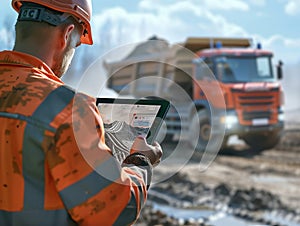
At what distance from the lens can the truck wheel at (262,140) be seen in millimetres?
12203

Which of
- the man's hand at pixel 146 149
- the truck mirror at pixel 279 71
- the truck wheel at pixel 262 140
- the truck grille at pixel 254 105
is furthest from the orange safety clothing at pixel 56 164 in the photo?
the truck wheel at pixel 262 140

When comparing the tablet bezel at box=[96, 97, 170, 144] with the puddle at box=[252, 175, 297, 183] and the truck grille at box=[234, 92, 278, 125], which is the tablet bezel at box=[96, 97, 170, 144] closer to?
the puddle at box=[252, 175, 297, 183]

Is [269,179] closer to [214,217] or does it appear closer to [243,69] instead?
[243,69]

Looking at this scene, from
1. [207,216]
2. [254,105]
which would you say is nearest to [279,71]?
[254,105]

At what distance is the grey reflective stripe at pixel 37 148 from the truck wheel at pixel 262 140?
11.2m

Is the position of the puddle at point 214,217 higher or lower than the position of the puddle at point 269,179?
higher

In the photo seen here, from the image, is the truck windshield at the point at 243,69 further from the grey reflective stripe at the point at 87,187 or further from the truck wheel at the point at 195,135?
the grey reflective stripe at the point at 87,187

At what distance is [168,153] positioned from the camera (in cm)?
187

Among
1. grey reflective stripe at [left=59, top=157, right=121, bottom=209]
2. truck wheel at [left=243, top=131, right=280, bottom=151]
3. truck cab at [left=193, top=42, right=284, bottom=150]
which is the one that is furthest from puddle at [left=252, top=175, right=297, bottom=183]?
grey reflective stripe at [left=59, top=157, right=121, bottom=209]

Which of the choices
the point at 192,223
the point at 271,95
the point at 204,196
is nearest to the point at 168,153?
the point at 192,223

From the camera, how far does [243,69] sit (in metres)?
11.2

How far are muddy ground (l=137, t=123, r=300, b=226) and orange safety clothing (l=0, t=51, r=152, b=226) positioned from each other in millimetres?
3361

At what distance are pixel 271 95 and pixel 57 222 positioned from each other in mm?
10376

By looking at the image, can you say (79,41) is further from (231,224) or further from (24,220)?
(231,224)
